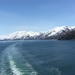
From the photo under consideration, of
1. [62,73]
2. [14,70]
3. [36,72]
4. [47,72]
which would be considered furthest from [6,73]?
[62,73]

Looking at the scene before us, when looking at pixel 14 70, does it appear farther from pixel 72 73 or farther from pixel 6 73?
pixel 72 73

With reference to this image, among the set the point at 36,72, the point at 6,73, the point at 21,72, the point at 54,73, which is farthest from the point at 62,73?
the point at 6,73

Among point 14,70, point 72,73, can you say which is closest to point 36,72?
point 14,70

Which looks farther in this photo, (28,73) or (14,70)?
(14,70)

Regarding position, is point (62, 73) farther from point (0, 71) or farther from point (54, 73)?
point (0, 71)

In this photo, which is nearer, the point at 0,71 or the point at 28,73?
the point at 28,73

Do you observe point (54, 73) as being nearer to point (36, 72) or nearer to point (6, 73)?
point (36, 72)
